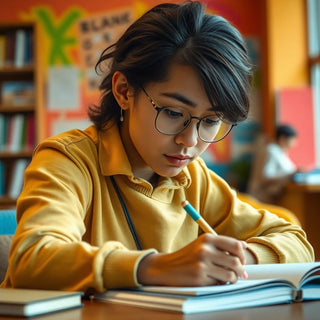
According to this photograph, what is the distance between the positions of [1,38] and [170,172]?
4.24 metres

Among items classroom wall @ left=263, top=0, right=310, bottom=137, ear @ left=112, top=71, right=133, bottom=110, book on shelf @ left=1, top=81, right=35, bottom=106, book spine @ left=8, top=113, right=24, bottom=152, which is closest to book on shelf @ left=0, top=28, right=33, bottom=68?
book on shelf @ left=1, top=81, right=35, bottom=106

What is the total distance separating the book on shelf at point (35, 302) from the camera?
0.94 m

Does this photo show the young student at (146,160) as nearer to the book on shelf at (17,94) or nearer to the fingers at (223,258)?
the fingers at (223,258)

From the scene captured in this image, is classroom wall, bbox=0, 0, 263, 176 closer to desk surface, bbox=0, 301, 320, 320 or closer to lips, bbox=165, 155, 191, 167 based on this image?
lips, bbox=165, 155, 191, 167

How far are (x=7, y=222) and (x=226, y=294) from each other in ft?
3.13

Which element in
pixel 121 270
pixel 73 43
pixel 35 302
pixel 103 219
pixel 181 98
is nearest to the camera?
pixel 35 302

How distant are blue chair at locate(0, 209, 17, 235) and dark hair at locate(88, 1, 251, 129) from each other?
579 millimetres

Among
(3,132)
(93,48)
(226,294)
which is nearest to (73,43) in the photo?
(93,48)

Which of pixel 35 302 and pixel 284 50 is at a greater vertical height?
pixel 284 50

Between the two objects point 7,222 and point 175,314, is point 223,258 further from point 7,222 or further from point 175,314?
point 7,222

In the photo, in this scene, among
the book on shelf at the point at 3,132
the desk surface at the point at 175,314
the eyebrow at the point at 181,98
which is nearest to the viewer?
the desk surface at the point at 175,314

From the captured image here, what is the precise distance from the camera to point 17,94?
211 inches

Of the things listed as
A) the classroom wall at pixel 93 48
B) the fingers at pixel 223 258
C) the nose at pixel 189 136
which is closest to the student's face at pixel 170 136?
the nose at pixel 189 136

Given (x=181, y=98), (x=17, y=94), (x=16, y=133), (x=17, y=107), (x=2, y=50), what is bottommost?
(x=181, y=98)
